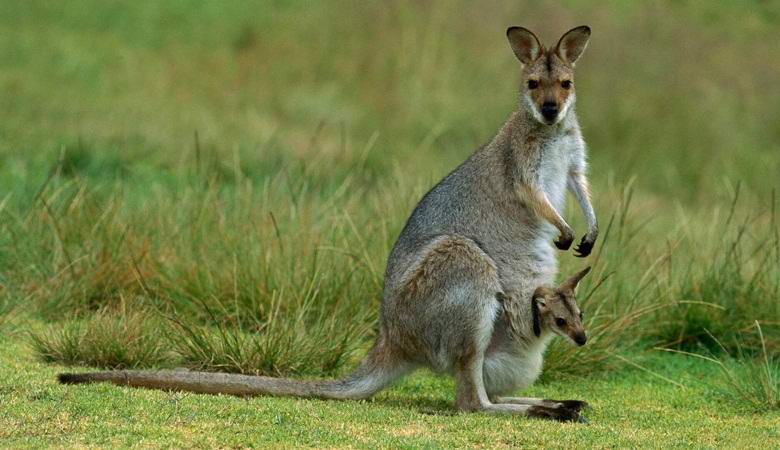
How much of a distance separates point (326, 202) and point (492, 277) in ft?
11.9

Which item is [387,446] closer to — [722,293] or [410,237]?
[410,237]

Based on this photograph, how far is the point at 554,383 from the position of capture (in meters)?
7.50

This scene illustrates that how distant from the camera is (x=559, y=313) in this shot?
625 centimetres

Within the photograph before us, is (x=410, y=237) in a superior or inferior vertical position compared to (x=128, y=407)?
superior

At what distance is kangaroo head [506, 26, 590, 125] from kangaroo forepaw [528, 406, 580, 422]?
1.57 metres

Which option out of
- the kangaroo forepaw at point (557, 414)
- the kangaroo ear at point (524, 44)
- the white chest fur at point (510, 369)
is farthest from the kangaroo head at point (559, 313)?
the kangaroo ear at point (524, 44)

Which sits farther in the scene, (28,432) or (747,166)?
(747,166)

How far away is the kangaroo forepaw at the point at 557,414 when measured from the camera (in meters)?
5.97

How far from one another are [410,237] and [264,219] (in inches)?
100

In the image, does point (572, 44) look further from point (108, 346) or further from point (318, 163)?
point (318, 163)

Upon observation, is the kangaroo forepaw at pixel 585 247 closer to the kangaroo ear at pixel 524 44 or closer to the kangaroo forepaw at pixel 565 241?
the kangaroo forepaw at pixel 565 241

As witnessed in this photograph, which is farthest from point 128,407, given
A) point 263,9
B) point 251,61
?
point 263,9

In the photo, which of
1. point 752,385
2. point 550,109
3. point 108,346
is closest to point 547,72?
point 550,109

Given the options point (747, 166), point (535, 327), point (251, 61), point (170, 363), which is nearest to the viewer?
point (535, 327)
